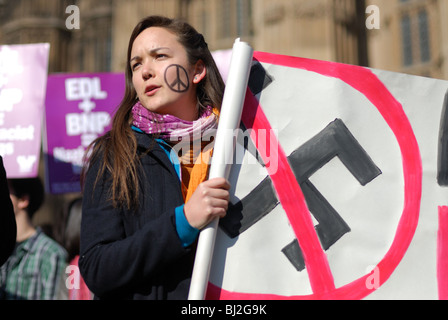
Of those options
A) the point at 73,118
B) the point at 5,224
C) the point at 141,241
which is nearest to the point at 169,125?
the point at 141,241

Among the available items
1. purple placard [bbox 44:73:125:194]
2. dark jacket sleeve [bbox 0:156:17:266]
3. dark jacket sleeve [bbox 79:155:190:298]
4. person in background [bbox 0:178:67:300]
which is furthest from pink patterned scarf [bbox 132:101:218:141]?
purple placard [bbox 44:73:125:194]

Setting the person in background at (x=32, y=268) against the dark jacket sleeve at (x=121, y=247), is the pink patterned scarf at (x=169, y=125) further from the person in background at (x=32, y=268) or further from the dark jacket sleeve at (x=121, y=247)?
the person in background at (x=32, y=268)

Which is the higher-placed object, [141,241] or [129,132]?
[129,132]

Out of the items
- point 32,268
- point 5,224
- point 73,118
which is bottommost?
point 32,268

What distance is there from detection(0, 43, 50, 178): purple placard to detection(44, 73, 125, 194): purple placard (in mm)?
507

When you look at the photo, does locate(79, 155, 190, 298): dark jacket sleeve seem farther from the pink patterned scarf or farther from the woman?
the pink patterned scarf

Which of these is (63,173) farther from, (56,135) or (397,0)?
(397,0)

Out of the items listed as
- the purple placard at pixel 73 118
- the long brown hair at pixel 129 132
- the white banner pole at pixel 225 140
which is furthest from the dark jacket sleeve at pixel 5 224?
the purple placard at pixel 73 118

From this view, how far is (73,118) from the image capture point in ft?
11.8

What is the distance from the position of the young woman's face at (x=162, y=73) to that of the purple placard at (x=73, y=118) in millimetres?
2456

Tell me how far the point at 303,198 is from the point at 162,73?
0.37 metres

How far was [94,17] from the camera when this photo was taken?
534 inches

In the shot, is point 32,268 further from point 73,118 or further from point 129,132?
point 129,132

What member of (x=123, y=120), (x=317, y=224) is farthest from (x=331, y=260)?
(x=123, y=120)
